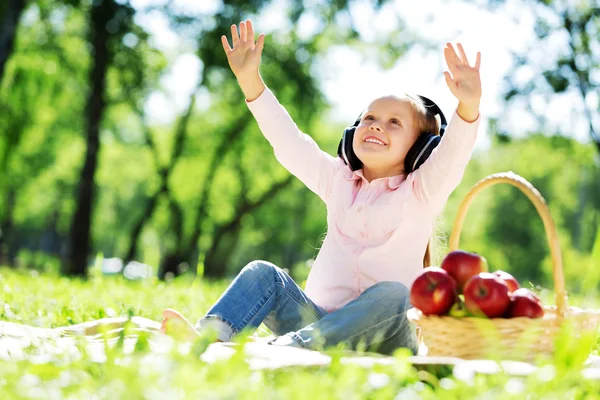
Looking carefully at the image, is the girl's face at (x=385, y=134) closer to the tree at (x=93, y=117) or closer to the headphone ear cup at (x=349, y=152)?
the headphone ear cup at (x=349, y=152)

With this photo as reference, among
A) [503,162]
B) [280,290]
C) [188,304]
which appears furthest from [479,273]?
[503,162]

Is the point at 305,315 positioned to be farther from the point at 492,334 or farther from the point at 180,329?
the point at 492,334

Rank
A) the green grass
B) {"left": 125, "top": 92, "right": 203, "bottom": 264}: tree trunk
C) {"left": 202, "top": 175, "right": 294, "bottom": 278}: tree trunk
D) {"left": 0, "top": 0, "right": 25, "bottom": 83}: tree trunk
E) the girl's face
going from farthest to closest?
{"left": 202, "top": 175, "right": 294, "bottom": 278}: tree trunk → {"left": 125, "top": 92, "right": 203, "bottom": 264}: tree trunk → {"left": 0, "top": 0, "right": 25, "bottom": 83}: tree trunk → the girl's face → the green grass

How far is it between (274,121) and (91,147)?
390 inches

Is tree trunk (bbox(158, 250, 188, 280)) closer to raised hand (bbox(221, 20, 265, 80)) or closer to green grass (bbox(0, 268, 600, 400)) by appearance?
raised hand (bbox(221, 20, 265, 80))

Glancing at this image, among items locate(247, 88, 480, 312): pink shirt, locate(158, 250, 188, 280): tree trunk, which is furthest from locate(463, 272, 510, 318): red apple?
locate(158, 250, 188, 280): tree trunk

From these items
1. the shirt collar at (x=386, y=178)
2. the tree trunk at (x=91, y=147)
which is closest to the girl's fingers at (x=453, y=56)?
the shirt collar at (x=386, y=178)

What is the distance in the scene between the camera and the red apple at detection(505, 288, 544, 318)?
262cm

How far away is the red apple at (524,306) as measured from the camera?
103 inches

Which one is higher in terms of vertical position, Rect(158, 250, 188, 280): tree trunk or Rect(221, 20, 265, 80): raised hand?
Rect(221, 20, 265, 80): raised hand

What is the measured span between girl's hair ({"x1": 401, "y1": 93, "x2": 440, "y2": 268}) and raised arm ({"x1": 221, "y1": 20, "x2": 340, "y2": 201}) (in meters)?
0.48

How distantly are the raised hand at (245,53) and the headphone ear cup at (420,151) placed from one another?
91 cm

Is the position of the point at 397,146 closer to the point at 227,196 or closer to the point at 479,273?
the point at 479,273

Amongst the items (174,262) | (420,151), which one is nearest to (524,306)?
(420,151)
